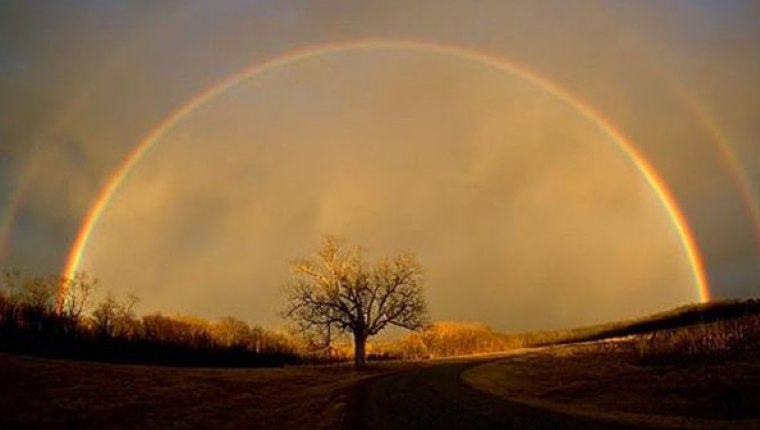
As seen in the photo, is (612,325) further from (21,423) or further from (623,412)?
(21,423)

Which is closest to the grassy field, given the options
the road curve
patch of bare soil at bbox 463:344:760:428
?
patch of bare soil at bbox 463:344:760:428

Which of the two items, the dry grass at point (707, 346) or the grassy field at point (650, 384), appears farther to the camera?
the dry grass at point (707, 346)

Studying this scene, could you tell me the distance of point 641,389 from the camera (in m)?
38.5

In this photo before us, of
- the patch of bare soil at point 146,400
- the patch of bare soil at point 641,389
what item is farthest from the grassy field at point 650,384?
the patch of bare soil at point 146,400

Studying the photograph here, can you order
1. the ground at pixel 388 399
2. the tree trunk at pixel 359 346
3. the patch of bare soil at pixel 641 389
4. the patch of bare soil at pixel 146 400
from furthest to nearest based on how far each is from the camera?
the tree trunk at pixel 359 346 → the patch of bare soil at pixel 146 400 → the ground at pixel 388 399 → the patch of bare soil at pixel 641 389

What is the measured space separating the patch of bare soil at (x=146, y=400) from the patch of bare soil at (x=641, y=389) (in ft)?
37.9

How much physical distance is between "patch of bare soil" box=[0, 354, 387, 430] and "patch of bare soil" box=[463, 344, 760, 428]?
11549 millimetres

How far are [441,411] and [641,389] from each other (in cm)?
1103

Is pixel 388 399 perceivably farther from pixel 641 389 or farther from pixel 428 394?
pixel 641 389

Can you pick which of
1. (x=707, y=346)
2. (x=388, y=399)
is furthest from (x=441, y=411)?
(x=707, y=346)

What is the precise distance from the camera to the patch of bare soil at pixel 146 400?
32.4m

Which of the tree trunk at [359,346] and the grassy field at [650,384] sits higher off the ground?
the tree trunk at [359,346]

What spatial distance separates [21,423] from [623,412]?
83.7 feet

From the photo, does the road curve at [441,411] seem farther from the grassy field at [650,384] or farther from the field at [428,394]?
the grassy field at [650,384]
